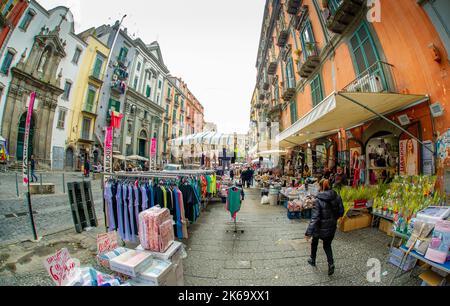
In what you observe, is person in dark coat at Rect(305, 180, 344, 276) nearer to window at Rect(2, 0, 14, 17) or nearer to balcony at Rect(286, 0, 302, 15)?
balcony at Rect(286, 0, 302, 15)

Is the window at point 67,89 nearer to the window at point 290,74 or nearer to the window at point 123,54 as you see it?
the window at point 123,54

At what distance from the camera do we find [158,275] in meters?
1.72

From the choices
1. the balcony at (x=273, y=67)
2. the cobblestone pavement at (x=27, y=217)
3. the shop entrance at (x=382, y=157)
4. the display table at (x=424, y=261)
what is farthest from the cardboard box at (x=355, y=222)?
the balcony at (x=273, y=67)

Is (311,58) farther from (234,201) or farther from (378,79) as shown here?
(234,201)

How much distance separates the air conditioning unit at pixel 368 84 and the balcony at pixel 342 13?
2.67 m

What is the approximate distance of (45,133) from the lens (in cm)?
1662

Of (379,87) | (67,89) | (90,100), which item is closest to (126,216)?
(379,87)

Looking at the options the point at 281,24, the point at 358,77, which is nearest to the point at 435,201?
the point at 358,77

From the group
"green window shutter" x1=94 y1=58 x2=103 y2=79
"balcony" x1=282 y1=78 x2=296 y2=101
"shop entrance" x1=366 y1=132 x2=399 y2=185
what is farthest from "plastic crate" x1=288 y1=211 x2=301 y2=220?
"green window shutter" x1=94 y1=58 x2=103 y2=79

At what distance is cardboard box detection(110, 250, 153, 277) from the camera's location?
5.61ft

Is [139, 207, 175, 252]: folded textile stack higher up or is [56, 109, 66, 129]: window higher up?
[56, 109, 66, 129]: window

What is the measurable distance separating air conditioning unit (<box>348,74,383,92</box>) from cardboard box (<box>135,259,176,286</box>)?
7.51 metres

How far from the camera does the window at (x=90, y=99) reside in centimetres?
2120
